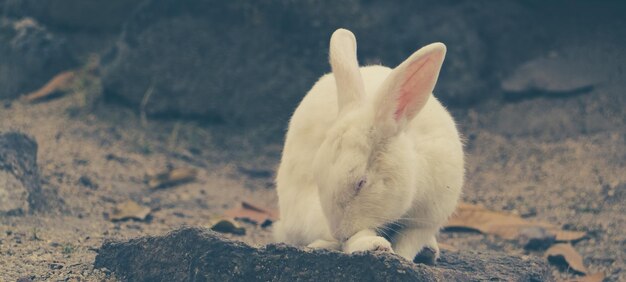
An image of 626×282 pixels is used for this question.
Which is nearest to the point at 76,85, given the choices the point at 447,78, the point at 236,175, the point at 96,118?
the point at 96,118

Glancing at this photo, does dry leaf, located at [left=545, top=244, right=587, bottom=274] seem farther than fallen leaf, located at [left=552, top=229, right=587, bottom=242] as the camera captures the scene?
No

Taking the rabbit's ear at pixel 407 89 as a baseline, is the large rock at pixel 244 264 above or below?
below

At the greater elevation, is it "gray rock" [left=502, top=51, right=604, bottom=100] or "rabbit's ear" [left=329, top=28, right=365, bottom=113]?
"rabbit's ear" [left=329, top=28, right=365, bottom=113]

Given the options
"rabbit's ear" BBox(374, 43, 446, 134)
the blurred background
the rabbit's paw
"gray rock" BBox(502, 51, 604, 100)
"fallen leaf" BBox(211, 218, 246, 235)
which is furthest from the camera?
"gray rock" BBox(502, 51, 604, 100)

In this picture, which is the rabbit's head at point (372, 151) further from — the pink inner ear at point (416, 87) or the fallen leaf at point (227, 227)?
the fallen leaf at point (227, 227)

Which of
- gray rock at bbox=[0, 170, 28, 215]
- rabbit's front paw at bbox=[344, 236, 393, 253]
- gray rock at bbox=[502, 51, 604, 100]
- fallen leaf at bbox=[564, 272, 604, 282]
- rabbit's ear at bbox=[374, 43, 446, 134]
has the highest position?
rabbit's ear at bbox=[374, 43, 446, 134]

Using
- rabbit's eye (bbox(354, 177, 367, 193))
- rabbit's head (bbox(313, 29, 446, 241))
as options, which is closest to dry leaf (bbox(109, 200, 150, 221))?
rabbit's head (bbox(313, 29, 446, 241))

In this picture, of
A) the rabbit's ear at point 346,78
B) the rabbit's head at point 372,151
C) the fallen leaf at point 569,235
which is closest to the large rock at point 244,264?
the rabbit's head at point 372,151

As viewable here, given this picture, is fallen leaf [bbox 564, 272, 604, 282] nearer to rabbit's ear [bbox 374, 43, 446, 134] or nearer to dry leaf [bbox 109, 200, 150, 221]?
rabbit's ear [bbox 374, 43, 446, 134]

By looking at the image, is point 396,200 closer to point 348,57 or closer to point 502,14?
point 348,57
